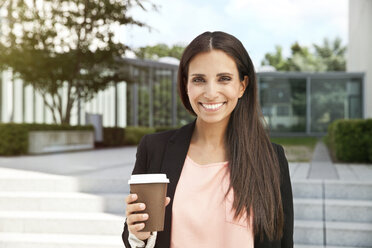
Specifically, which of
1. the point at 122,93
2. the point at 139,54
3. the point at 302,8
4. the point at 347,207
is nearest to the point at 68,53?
the point at 139,54

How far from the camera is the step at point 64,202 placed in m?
5.58

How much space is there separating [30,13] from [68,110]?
11.4 feet

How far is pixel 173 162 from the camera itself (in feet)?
6.36

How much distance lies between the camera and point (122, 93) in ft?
77.5

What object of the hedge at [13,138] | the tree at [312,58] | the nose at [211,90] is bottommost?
the hedge at [13,138]

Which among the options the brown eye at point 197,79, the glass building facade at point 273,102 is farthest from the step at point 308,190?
the glass building facade at point 273,102

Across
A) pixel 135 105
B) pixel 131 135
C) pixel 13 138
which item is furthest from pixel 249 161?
pixel 135 105

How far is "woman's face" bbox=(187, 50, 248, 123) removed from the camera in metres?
1.82

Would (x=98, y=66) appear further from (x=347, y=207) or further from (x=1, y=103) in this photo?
(x=347, y=207)

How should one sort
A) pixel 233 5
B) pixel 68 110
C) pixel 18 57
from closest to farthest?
pixel 18 57 < pixel 68 110 < pixel 233 5

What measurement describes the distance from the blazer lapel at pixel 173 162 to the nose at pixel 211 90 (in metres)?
0.29

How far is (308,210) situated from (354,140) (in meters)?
4.00

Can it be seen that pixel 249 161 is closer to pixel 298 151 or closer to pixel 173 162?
pixel 173 162

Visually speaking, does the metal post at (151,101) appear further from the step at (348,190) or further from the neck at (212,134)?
the neck at (212,134)
